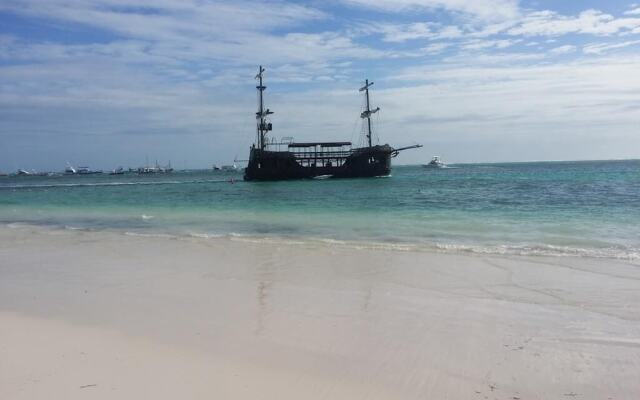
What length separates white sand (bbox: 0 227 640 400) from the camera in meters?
4.52

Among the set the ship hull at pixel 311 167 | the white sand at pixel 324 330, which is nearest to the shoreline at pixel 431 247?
the white sand at pixel 324 330

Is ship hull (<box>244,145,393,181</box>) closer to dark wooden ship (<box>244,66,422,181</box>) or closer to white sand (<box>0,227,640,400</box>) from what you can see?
dark wooden ship (<box>244,66,422,181</box>)

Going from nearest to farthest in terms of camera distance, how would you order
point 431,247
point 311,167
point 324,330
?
1. point 324,330
2. point 431,247
3. point 311,167

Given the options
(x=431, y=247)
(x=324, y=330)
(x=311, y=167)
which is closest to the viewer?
(x=324, y=330)

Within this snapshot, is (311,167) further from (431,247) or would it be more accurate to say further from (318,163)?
(431,247)

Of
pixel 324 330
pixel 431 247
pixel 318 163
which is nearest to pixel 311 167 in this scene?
pixel 318 163

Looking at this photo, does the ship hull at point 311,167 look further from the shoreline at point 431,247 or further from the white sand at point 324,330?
the white sand at point 324,330

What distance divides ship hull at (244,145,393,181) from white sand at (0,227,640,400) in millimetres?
54838

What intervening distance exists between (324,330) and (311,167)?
197 ft

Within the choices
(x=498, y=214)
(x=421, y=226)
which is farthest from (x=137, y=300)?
(x=498, y=214)

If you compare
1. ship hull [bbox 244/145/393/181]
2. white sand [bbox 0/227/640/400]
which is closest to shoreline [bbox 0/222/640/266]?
white sand [bbox 0/227/640/400]

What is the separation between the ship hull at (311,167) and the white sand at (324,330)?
180 ft

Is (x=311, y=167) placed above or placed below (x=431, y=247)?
above

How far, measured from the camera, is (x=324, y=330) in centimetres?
610
